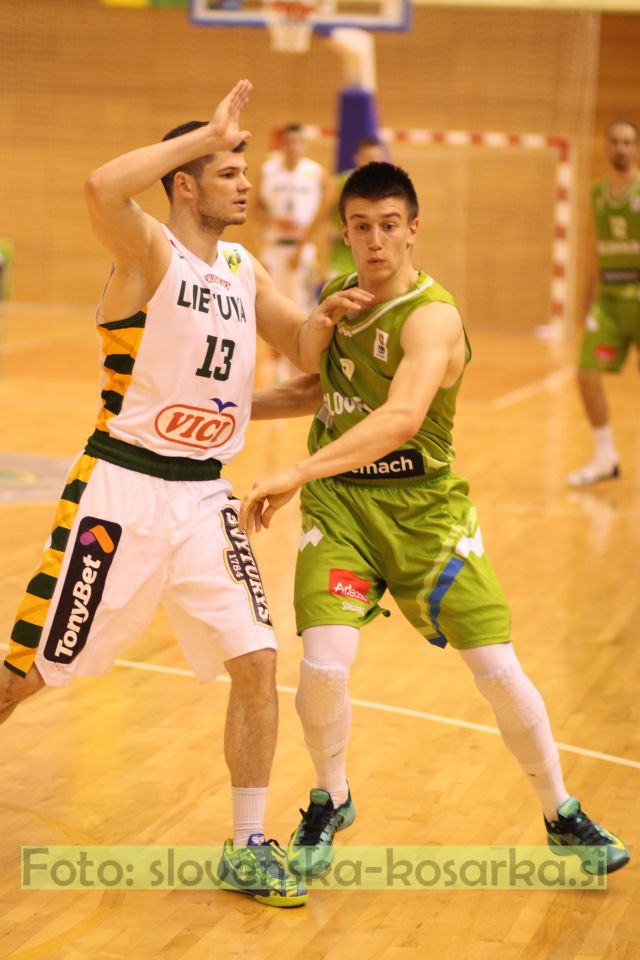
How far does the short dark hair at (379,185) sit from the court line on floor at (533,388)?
386 inches

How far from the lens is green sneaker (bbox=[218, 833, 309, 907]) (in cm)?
419

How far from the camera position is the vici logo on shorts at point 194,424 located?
169 inches

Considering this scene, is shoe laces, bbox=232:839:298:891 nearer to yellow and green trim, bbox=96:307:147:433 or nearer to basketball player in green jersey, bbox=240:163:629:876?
basketball player in green jersey, bbox=240:163:629:876

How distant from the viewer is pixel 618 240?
1050cm

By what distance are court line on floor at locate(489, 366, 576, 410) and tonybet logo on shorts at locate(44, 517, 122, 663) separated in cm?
1008

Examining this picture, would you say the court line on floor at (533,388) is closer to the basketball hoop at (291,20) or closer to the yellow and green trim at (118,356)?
the basketball hoop at (291,20)

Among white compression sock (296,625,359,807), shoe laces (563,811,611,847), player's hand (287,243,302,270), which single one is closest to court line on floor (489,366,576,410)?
player's hand (287,243,302,270)

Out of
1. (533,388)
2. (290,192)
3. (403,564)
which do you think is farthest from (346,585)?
(290,192)

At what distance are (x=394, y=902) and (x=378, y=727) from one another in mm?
1582

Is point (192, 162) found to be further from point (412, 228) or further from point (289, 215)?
point (289, 215)

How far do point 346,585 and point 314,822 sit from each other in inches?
30.1

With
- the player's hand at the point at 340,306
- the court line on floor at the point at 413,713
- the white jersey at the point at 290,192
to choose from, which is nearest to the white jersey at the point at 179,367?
the player's hand at the point at 340,306

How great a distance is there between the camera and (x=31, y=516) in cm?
912

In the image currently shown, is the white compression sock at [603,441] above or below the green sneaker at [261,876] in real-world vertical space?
above
